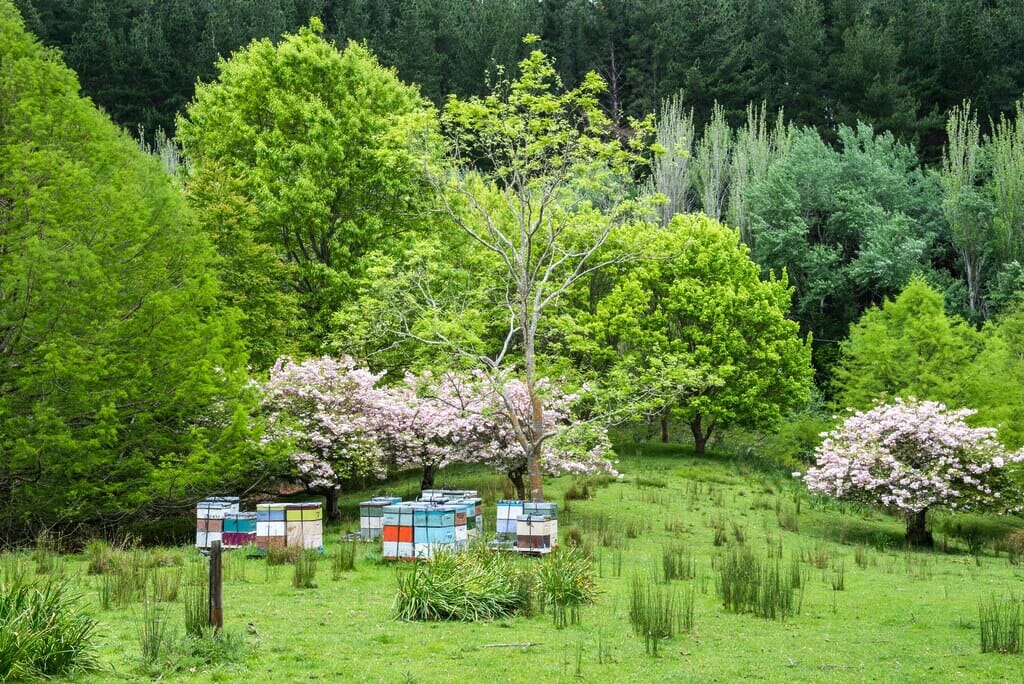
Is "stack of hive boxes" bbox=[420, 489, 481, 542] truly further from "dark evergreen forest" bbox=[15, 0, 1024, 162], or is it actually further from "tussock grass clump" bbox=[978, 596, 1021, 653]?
"dark evergreen forest" bbox=[15, 0, 1024, 162]

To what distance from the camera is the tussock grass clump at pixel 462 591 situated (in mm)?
11906

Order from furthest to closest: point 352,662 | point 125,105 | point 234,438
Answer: point 125,105 < point 234,438 < point 352,662

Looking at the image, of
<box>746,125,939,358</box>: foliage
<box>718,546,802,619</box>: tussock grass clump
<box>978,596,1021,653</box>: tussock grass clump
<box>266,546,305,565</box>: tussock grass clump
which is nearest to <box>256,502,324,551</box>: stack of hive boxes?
<box>266,546,305,565</box>: tussock grass clump

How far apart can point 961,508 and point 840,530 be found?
3029 millimetres

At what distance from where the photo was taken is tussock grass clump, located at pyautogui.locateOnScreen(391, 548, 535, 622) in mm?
11906

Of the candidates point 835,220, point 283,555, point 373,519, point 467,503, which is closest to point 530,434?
point 467,503

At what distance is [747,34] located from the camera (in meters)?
68.9

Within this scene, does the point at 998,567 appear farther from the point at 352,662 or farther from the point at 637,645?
the point at 352,662

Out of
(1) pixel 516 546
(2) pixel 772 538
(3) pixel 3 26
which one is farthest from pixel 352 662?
(3) pixel 3 26

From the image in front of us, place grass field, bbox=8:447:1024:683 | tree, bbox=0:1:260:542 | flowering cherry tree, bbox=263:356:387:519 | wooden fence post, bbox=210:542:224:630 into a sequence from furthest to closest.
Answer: flowering cherry tree, bbox=263:356:387:519
tree, bbox=0:1:260:542
wooden fence post, bbox=210:542:224:630
grass field, bbox=8:447:1024:683

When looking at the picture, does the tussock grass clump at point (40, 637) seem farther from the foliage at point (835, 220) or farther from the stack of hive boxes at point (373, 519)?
the foliage at point (835, 220)

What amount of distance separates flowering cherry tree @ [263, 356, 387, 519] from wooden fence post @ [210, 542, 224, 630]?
13.0m

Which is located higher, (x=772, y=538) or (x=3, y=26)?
(x=3, y=26)

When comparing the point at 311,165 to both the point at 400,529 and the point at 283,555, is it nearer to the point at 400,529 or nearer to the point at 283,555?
the point at 283,555
